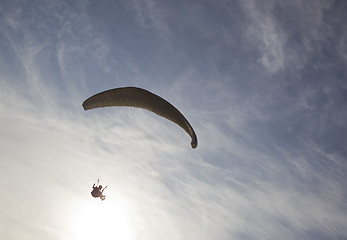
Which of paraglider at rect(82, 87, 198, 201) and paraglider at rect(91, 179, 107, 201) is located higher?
paraglider at rect(82, 87, 198, 201)

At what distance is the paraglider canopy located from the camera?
52.3 ft

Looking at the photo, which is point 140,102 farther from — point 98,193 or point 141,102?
point 98,193

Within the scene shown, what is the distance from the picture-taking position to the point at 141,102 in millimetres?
16688

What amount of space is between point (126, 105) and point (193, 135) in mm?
5401

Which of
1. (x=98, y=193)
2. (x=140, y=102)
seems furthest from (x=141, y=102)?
(x=98, y=193)

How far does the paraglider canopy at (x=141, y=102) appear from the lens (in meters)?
15.9

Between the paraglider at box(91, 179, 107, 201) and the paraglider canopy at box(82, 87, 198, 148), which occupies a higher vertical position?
the paraglider canopy at box(82, 87, 198, 148)

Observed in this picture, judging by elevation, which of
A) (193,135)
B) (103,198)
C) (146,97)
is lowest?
(103,198)

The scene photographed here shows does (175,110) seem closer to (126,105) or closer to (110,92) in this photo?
(126,105)

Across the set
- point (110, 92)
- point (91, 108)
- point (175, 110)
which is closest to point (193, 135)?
point (175, 110)

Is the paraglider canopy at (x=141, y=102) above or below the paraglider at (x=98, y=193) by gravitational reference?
above

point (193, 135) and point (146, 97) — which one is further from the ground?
point (146, 97)

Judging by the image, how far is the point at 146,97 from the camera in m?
16.1

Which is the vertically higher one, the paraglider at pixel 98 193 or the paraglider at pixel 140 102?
the paraglider at pixel 140 102
